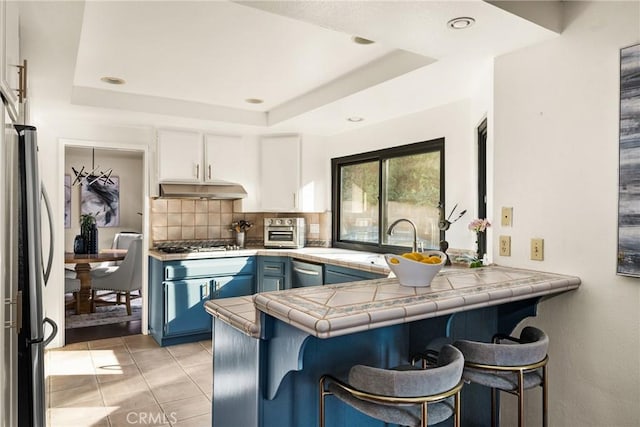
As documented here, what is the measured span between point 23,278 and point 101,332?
316 centimetres

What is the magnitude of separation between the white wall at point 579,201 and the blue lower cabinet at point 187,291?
2.76m

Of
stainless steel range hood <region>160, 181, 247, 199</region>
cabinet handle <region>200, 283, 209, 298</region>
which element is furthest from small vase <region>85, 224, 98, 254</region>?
Result: cabinet handle <region>200, 283, 209, 298</region>

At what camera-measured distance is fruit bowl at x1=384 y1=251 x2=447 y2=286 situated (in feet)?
5.74

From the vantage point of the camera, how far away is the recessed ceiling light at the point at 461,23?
1905mm

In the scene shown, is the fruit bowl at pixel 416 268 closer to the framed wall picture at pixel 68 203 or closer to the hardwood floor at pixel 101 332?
the hardwood floor at pixel 101 332

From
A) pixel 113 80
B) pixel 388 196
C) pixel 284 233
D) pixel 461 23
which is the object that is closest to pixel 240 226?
pixel 284 233

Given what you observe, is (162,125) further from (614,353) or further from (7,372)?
(614,353)

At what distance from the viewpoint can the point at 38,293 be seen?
179 centimetres

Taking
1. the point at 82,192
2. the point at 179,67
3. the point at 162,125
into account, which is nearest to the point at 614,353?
the point at 179,67

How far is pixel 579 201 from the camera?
6.57 feet

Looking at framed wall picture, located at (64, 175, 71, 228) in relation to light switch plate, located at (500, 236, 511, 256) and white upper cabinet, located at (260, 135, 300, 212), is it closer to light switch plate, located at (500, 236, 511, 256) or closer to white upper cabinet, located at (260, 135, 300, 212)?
white upper cabinet, located at (260, 135, 300, 212)

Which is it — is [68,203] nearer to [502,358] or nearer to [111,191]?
[111,191]

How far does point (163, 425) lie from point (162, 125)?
2713mm

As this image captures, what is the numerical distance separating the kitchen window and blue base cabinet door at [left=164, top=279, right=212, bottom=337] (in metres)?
1.48
